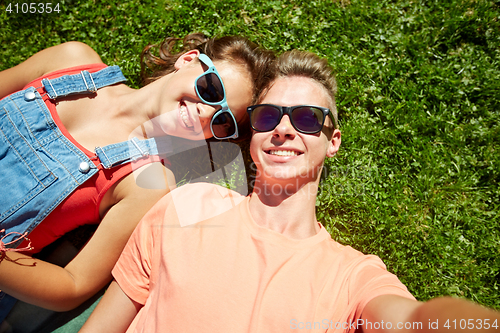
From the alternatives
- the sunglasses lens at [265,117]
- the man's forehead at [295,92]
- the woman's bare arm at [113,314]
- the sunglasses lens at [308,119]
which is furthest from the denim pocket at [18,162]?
the sunglasses lens at [308,119]

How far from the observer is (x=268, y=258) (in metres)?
2.41

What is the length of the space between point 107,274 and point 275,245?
65.8 inches

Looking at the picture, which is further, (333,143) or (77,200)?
(333,143)

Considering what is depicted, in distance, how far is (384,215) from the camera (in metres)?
3.42

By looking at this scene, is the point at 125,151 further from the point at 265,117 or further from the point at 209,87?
the point at 265,117

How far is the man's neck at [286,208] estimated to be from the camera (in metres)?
2.67

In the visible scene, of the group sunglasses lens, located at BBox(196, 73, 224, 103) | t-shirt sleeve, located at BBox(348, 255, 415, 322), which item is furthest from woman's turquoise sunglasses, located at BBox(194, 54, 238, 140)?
t-shirt sleeve, located at BBox(348, 255, 415, 322)

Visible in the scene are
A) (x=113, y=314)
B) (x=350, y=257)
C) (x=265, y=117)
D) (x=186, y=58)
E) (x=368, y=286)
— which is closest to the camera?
(x=368, y=286)

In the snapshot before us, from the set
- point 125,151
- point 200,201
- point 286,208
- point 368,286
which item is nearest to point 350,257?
point 368,286

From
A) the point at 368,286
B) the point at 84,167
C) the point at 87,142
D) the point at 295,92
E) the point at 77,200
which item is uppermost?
the point at 295,92

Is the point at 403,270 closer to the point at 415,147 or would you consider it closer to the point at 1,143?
the point at 415,147

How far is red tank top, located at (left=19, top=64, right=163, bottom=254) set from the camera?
2754 millimetres

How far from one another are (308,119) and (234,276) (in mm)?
1475

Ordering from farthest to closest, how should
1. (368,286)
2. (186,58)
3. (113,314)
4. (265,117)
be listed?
1. (186,58)
2. (265,117)
3. (113,314)
4. (368,286)
